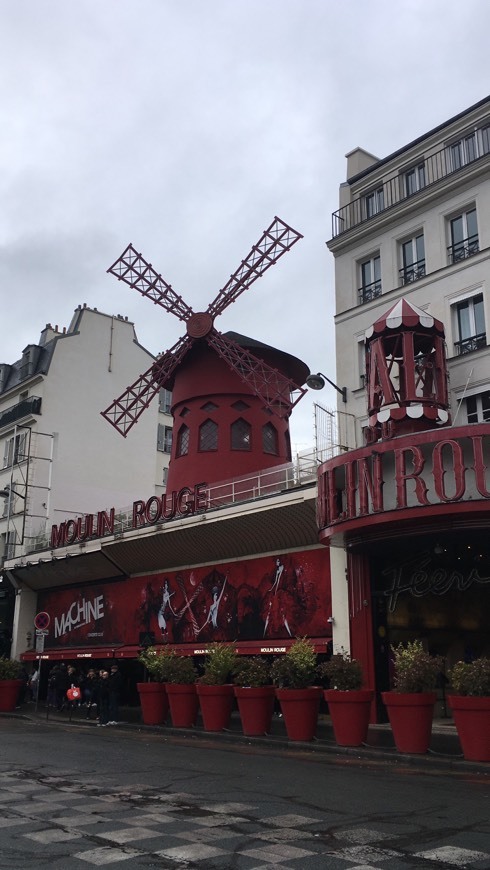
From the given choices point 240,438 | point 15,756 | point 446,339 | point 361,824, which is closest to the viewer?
point 361,824

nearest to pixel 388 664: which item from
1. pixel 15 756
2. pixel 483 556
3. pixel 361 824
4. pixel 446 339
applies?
pixel 483 556

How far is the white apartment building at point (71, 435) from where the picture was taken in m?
31.7

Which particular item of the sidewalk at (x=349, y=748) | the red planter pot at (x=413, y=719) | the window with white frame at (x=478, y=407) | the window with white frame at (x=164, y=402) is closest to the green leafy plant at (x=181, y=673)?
the sidewalk at (x=349, y=748)

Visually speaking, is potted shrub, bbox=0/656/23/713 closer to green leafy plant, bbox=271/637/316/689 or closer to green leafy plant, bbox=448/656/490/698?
green leafy plant, bbox=271/637/316/689

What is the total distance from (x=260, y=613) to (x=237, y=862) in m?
14.2

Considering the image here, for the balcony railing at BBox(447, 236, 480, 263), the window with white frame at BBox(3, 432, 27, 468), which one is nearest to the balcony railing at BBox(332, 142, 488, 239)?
the balcony railing at BBox(447, 236, 480, 263)

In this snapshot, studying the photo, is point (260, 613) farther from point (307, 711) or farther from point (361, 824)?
point (361, 824)

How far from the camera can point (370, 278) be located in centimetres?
1883

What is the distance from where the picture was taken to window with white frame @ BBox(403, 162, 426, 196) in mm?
18286

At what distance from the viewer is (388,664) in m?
16.6

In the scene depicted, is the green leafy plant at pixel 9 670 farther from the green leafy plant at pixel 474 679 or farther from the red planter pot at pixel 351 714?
the green leafy plant at pixel 474 679

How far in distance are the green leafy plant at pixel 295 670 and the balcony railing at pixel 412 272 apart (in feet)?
26.9

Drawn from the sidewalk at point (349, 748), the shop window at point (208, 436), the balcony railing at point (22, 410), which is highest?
the balcony railing at point (22, 410)

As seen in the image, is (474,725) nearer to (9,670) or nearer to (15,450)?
(9,670)
